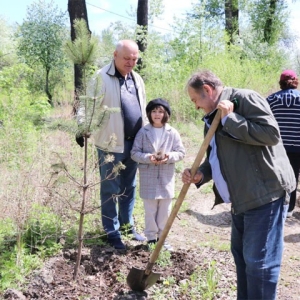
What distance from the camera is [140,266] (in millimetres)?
3689

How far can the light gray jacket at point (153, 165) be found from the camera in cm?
399

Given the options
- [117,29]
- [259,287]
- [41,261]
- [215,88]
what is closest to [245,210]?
[259,287]

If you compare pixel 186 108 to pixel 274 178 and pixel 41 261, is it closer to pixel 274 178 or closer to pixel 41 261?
pixel 41 261

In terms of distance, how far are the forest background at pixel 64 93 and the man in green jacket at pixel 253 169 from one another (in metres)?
1.24

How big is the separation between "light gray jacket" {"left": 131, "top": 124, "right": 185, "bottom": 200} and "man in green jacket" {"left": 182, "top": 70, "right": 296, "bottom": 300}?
1480 millimetres

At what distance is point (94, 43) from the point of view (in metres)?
3.08

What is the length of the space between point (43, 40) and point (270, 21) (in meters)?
13.0

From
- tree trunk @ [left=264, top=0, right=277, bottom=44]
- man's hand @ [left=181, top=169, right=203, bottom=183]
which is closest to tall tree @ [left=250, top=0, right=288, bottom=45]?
tree trunk @ [left=264, top=0, right=277, bottom=44]

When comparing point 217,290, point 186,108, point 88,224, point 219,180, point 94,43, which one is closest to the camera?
point 219,180

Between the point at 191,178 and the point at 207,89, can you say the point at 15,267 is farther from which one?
the point at 207,89

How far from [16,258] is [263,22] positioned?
1987 centimetres

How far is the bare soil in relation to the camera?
3.20 meters

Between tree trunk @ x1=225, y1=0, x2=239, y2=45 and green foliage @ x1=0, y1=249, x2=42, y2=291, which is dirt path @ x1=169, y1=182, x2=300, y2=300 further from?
tree trunk @ x1=225, y1=0, x2=239, y2=45

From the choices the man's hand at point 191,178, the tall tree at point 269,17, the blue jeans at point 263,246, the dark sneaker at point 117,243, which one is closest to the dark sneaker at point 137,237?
the dark sneaker at point 117,243
